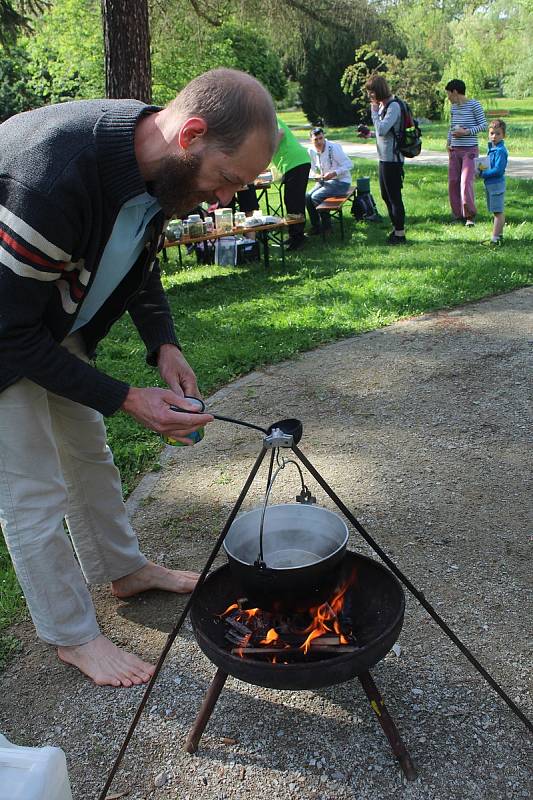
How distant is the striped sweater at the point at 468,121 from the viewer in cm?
1013

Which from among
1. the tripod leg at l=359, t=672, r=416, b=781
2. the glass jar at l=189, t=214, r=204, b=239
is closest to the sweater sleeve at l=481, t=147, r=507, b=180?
the glass jar at l=189, t=214, r=204, b=239

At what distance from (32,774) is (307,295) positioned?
20.8 feet

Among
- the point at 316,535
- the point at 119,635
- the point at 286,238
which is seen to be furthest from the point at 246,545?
the point at 286,238

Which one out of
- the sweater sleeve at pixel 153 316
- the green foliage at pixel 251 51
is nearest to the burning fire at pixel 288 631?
the sweater sleeve at pixel 153 316

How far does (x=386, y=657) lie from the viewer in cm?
279

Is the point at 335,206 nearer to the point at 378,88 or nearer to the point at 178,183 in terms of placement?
the point at 378,88

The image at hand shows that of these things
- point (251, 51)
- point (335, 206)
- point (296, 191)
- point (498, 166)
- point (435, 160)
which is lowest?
point (435, 160)

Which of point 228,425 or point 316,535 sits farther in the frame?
point 228,425

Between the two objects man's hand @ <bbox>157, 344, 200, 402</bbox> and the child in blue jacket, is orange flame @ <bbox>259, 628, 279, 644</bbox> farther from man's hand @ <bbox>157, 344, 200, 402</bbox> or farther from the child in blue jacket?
the child in blue jacket

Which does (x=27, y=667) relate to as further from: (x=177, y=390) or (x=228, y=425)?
(x=228, y=425)

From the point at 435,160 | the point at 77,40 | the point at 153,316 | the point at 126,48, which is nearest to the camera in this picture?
the point at 153,316

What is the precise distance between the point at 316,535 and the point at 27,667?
1180mm

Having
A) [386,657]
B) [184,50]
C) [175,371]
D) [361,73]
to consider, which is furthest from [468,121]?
[361,73]

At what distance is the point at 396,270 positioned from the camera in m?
8.06
